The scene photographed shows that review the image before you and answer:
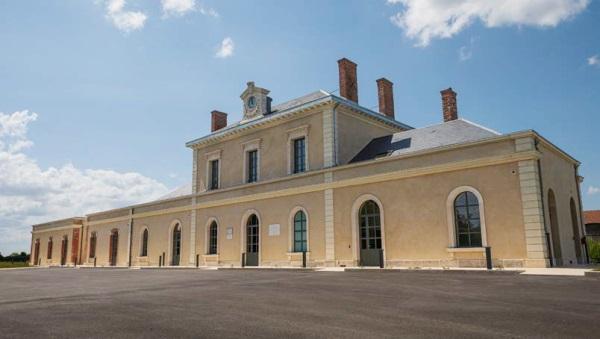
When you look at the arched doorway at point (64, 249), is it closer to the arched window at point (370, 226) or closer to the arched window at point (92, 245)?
the arched window at point (92, 245)

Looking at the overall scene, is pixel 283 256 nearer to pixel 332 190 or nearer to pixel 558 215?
pixel 332 190

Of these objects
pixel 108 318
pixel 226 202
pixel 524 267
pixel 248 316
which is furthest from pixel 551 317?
pixel 226 202

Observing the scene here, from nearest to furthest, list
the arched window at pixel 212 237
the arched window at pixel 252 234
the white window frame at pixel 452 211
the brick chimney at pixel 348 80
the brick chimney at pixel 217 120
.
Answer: the white window frame at pixel 452 211, the arched window at pixel 252 234, the brick chimney at pixel 348 80, the arched window at pixel 212 237, the brick chimney at pixel 217 120

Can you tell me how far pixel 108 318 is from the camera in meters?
6.14

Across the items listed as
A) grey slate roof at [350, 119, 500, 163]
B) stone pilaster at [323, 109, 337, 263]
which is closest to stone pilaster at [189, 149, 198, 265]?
stone pilaster at [323, 109, 337, 263]

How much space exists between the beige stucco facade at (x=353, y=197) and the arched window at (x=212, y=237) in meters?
0.21

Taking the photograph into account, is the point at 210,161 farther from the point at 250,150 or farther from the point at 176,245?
the point at 176,245

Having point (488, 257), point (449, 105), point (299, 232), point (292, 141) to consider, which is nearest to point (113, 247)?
point (292, 141)

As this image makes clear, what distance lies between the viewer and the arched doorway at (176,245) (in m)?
27.4

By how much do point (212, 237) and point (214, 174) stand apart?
397cm

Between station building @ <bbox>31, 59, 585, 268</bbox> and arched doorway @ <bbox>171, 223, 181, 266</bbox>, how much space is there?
0.07 m

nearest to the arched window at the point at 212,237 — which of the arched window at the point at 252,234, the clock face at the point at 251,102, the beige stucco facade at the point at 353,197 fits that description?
the beige stucco facade at the point at 353,197

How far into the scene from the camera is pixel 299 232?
20547mm

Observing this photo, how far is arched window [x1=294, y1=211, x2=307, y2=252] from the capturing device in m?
20.3
